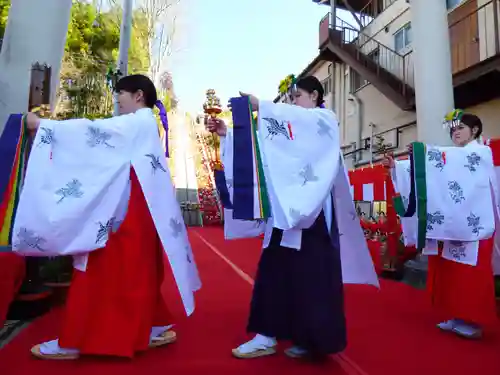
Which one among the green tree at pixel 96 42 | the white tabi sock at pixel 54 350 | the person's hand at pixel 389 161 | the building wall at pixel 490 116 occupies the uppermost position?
the green tree at pixel 96 42

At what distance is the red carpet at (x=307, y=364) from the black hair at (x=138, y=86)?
4.09 feet

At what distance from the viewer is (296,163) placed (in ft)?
6.44

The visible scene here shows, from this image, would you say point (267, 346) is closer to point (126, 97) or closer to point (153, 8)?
point (126, 97)

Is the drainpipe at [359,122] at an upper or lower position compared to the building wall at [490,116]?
upper

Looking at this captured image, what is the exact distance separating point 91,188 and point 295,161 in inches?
36.1

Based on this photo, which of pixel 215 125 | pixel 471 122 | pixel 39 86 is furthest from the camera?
pixel 471 122

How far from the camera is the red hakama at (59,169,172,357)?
1884mm

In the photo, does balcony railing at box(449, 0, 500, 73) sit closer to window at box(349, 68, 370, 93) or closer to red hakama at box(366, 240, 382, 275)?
red hakama at box(366, 240, 382, 275)

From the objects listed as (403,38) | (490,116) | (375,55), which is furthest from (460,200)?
(375,55)

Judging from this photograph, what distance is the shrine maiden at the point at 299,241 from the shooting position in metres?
1.91

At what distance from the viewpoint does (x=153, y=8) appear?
537 inches

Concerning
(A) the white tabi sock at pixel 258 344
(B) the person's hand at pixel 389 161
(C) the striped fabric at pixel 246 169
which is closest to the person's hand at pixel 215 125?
(C) the striped fabric at pixel 246 169

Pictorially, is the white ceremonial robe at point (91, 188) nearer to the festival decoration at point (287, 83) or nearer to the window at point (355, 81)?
the festival decoration at point (287, 83)

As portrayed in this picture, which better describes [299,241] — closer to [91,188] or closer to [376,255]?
[91,188]
